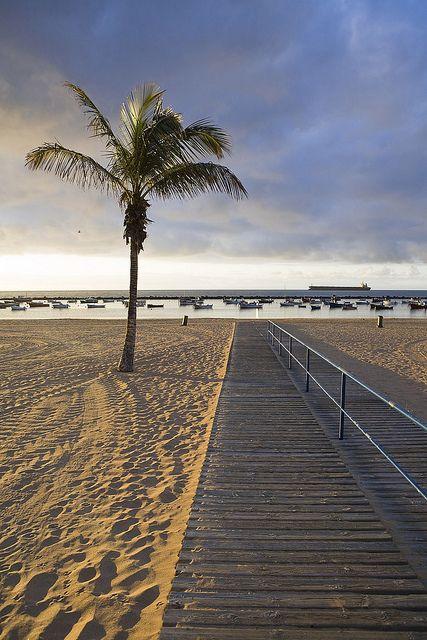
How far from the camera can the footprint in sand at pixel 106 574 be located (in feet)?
10.5

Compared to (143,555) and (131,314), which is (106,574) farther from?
(131,314)

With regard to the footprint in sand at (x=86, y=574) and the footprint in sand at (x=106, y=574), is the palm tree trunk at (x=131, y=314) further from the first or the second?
the footprint in sand at (x=86, y=574)

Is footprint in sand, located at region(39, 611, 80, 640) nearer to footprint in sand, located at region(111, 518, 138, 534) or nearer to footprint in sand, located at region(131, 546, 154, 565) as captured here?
footprint in sand, located at region(131, 546, 154, 565)

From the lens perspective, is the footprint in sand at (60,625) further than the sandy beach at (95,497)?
No

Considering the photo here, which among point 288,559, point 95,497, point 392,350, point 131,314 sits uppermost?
point 131,314

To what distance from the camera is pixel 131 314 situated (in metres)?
12.2

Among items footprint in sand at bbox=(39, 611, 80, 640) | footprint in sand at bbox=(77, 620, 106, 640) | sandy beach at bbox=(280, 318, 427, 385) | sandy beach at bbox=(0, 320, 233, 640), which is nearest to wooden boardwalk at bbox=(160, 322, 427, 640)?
sandy beach at bbox=(0, 320, 233, 640)

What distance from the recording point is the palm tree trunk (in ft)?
38.5

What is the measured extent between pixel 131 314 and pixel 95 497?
7.89 m

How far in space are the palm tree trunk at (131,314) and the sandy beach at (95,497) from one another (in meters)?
1.35

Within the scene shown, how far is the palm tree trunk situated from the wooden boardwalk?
7.36 metres

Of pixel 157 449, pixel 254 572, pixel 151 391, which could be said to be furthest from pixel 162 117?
pixel 254 572

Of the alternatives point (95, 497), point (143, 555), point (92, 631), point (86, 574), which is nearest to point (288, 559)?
point (143, 555)

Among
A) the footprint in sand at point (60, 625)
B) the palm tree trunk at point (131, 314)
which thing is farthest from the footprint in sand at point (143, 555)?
the palm tree trunk at point (131, 314)
